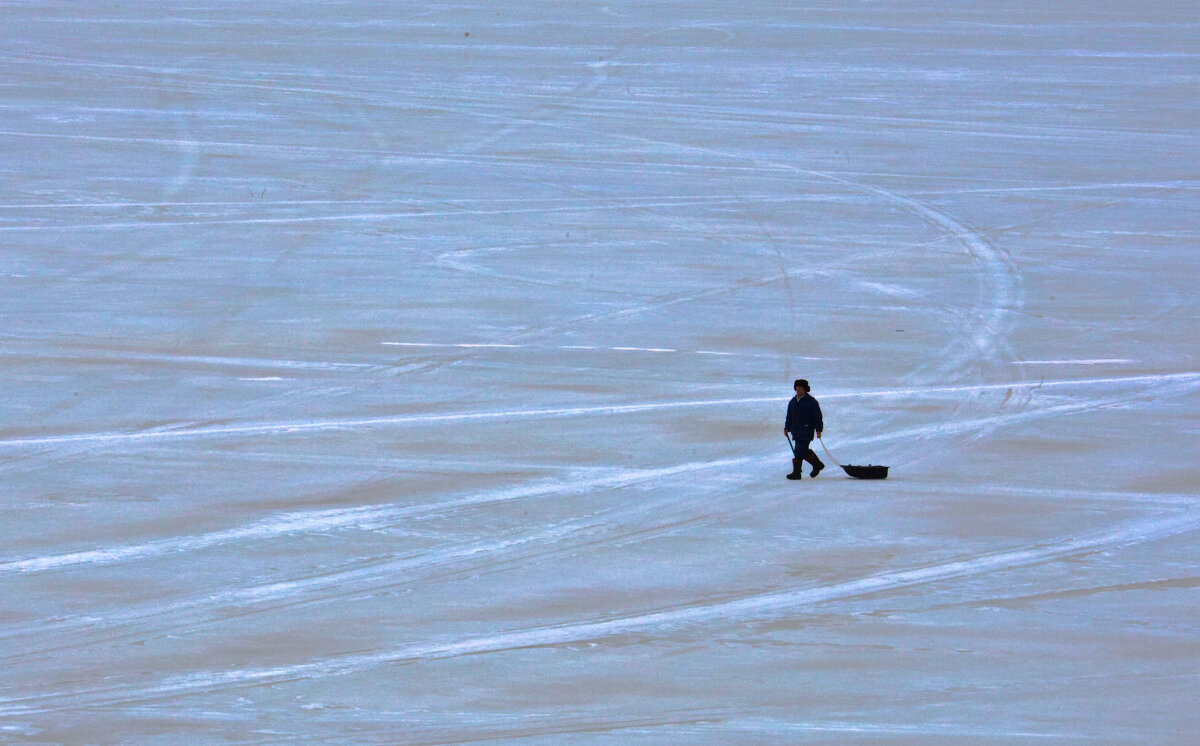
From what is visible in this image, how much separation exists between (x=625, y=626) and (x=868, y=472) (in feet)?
10.9

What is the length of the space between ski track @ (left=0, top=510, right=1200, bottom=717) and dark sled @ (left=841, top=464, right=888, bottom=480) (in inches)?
64.4

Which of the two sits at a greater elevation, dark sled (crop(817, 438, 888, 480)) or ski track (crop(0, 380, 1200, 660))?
dark sled (crop(817, 438, 888, 480))

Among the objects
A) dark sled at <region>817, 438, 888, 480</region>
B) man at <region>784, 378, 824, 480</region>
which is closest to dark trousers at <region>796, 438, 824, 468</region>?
man at <region>784, 378, 824, 480</region>

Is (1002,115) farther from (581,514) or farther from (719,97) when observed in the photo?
(581,514)

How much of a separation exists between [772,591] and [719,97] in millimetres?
18757

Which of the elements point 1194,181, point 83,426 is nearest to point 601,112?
point 1194,181

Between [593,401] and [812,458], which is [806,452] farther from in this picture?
[593,401]

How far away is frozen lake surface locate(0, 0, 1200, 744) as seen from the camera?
8.36m

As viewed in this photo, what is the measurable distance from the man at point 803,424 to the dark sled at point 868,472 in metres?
0.21

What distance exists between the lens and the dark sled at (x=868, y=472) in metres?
11.7

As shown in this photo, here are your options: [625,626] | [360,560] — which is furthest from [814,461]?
[360,560]

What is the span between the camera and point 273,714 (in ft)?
25.9

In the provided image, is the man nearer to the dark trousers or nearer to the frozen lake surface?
the dark trousers

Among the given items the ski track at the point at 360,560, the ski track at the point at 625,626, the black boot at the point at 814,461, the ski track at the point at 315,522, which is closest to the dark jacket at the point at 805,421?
the black boot at the point at 814,461
